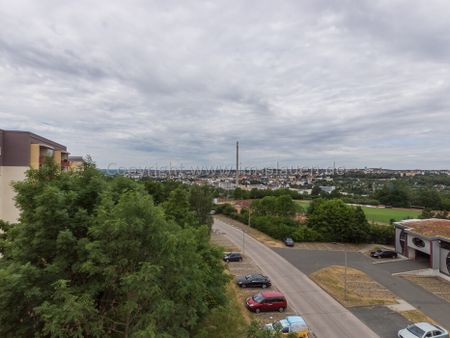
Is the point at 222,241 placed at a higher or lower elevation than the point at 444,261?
lower

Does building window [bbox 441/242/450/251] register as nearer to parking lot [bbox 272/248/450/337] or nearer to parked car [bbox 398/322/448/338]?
parking lot [bbox 272/248/450/337]

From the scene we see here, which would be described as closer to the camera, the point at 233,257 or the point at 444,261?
the point at 444,261

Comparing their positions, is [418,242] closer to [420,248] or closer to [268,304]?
[420,248]

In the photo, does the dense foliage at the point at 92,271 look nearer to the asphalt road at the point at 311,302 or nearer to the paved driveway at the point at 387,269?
the asphalt road at the point at 311,302

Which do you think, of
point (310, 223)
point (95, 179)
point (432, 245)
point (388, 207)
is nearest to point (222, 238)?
point (310, 223)

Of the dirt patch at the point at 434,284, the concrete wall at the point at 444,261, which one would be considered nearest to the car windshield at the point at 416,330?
the dirt patch at the point at 434,284

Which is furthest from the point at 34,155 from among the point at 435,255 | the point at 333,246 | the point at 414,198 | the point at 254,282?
the point at 414,198

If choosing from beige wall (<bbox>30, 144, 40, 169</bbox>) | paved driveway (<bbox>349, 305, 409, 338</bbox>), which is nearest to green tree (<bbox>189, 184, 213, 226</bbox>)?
beige wall (<bbox>30, 144, 40, 169</bbox>)

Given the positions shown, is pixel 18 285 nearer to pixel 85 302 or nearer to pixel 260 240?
pixel 85 302
